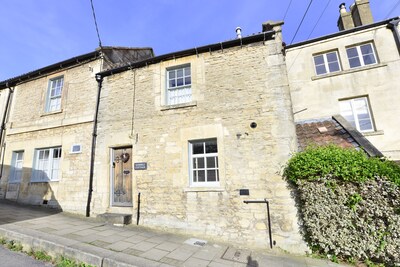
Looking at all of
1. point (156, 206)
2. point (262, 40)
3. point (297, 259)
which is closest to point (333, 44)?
point (262, 40)

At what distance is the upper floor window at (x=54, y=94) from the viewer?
9430 mm

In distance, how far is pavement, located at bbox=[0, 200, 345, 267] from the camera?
412 centimetres

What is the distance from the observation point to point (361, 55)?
34.0 feet

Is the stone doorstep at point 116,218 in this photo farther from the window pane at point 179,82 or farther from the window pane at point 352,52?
the window pane at point 352,52

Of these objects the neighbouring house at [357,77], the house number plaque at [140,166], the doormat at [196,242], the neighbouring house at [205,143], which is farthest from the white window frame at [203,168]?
the neighbouring house at [357,77]

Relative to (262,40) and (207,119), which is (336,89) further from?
(207,119)

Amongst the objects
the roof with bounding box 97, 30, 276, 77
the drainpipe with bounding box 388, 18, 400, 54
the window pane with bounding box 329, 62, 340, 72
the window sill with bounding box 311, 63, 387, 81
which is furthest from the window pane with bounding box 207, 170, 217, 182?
the drainpipe with bounding box 388, 18, 400, 54

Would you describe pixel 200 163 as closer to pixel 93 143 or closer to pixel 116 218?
pixel 116 218

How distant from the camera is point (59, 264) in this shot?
Result: 4.00 m

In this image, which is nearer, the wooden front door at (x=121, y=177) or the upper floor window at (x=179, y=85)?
the wooden front door at (x=121, y=177)

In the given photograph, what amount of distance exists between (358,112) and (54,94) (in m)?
14.7

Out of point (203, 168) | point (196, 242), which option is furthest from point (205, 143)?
point (196, 242)

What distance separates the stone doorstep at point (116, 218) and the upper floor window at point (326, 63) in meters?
11.6

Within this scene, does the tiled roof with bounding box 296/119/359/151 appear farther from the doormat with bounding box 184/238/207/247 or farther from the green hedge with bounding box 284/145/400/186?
the doormat with bounding box 184/238/207/247
